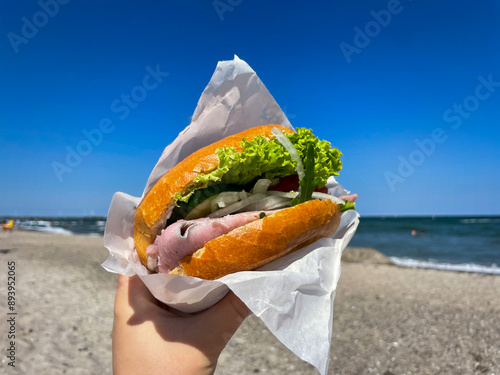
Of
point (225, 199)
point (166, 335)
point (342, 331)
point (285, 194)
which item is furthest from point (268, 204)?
point (342, 331)

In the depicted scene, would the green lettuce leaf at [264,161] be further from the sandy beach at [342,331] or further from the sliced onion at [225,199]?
the sandy beach at [342,331]

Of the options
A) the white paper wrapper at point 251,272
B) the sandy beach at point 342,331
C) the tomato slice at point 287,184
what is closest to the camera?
the white paper wrapper at point 251,272

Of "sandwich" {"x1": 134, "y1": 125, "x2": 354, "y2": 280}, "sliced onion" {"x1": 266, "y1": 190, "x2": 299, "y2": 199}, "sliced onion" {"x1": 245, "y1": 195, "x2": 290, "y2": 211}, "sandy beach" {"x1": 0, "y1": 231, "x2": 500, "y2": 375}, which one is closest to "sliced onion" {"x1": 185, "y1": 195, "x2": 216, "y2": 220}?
"sandwich" {"x1": 134, "y1": 125, "x2": 354, "y2": 280}

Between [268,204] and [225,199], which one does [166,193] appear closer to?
[225,199]

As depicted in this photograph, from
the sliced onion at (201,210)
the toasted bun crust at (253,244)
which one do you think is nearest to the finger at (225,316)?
the toasted bun crust at (253,244)

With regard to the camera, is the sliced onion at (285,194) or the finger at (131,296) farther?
the sliced onion at (285,194)

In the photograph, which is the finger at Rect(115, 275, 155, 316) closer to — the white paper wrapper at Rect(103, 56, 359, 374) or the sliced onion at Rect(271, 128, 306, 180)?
the white paper wrapper at Rect(103, 56, 359, 374)

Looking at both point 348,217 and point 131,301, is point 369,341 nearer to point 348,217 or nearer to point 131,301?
point 348,217
